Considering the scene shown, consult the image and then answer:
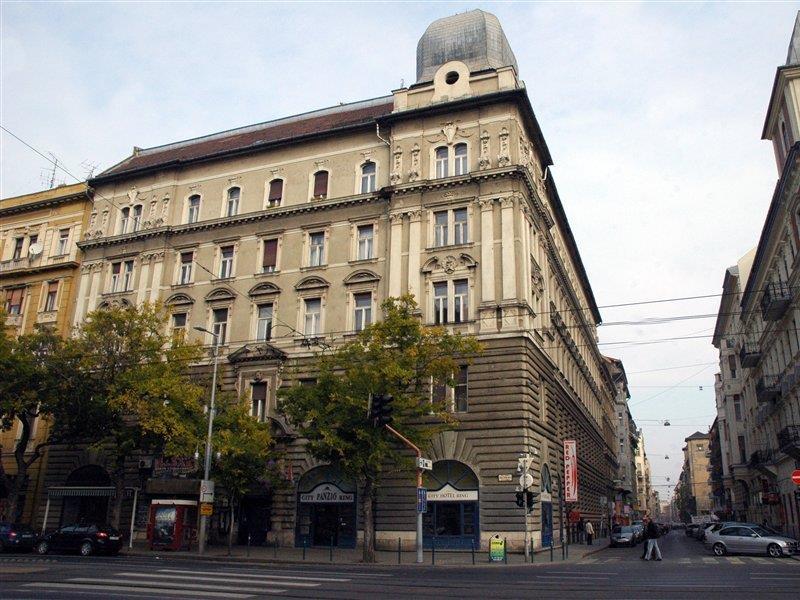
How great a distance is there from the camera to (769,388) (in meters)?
45.2

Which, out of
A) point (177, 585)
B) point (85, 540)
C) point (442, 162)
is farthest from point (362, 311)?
point (177, 585)

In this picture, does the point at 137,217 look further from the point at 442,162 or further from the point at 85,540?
the point at 85,540

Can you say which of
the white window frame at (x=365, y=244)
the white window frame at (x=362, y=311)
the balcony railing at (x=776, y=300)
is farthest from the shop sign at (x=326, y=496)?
the balcony railing at (x=776, y=300)

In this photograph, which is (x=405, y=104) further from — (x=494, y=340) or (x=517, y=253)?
(x=494, y=340)

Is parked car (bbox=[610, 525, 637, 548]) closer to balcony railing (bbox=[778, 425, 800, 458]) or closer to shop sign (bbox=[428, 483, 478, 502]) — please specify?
balcony railing (bbox=[778, 425, 800, 458])

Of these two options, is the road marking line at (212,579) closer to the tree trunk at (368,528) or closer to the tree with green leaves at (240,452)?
the tree trunk at (368,528)

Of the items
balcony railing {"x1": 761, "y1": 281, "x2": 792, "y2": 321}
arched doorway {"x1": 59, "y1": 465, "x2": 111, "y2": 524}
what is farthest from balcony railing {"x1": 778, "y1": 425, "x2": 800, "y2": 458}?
arched doorway {"x1": 59, "y1": 465, "x2": 111, "y2": 524}

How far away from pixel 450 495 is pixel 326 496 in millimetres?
6501

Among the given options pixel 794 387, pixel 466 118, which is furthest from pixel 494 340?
pixel 794 387

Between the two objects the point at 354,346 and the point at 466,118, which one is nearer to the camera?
the point at 354,346

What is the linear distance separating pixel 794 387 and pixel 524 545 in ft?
71.0

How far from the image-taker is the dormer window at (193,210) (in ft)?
137

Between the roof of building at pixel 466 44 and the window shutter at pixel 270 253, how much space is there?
12807 mm

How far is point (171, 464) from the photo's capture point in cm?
3628
